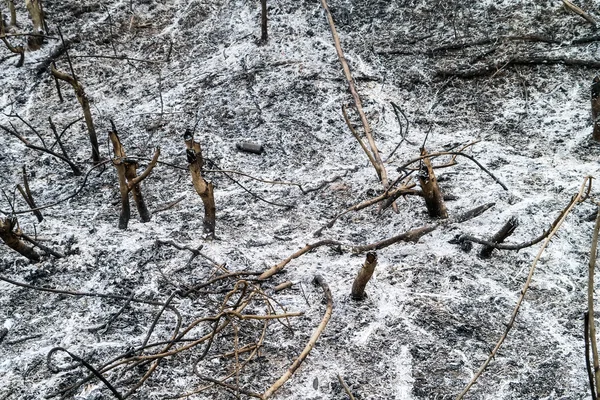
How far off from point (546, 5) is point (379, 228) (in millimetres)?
3220

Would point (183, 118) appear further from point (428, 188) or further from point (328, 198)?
point (428, 188)

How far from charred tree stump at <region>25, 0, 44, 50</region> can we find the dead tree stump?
3328 millimetres

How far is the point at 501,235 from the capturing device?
9.38 feet

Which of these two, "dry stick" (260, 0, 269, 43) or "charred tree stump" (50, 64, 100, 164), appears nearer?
"charred tree stump" (50, 64, 100, 164)

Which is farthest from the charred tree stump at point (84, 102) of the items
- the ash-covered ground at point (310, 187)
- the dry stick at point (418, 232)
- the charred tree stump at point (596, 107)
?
the charred tree stump at point (596, 107)

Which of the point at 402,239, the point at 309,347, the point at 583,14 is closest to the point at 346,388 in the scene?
the point at 309,347

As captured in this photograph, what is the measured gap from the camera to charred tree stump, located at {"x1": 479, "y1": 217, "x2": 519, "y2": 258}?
277 cm

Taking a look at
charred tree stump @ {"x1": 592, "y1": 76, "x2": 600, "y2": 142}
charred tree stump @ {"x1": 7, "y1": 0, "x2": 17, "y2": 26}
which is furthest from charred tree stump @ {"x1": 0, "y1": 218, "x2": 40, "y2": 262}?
charred tree stump @ {"x1": 592, "y1": 76, "x2": 600, "y2": 142}

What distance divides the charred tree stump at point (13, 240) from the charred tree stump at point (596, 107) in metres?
3.88

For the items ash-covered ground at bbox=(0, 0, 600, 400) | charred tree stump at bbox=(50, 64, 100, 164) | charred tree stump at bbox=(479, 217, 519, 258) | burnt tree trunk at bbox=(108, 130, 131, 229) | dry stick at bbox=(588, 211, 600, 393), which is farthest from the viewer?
charred tree stump at bbox=(50, 64, 100, 164)

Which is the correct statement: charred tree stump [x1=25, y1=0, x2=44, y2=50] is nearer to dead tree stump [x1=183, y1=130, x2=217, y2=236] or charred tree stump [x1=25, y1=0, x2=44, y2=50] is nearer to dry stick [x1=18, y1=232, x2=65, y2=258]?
dry stick [x1=18, y1=232, x2=65, y2=258]

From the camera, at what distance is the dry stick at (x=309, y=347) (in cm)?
224

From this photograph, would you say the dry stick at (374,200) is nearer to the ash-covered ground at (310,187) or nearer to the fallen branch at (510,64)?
the ash-covered ground at (310,187)

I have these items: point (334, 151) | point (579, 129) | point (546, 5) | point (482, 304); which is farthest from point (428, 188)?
point (546, 5)
